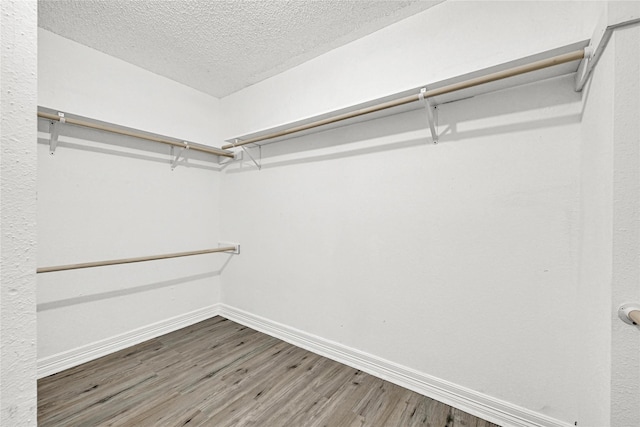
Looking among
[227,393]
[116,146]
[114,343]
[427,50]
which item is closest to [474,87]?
[427,50]

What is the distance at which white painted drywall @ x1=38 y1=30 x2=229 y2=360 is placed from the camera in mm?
1772

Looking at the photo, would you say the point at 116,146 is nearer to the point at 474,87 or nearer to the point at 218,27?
the point at 218,27

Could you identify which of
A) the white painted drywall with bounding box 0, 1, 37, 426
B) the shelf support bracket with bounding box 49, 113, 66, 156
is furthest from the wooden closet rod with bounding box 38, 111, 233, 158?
the white painted drywall with bounding box 0, 1, 37, 426

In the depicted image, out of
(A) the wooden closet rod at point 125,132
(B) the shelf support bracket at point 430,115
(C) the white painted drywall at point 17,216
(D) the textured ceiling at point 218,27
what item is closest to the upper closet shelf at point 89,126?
(A) the wooden closet rod at point 125,132

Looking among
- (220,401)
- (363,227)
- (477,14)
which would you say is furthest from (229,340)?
(477,14)

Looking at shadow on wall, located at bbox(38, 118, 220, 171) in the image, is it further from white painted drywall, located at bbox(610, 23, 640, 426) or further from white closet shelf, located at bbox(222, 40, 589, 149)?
white painted drywall, located at bbox(610, 23, 640, 426)

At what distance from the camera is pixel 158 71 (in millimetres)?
2268

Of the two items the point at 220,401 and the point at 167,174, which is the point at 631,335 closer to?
the point at 220,401

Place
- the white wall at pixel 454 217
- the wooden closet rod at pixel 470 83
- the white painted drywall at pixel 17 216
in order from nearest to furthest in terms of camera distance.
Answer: the white painted drywall at pixel 17 216
the wooden closet rod at pixel 470 83
the white wall at pixel 454 217

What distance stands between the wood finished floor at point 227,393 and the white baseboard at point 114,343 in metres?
→ 0.05

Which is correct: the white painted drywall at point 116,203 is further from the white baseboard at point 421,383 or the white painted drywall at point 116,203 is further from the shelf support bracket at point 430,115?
the shelf support bracket at point 430,115

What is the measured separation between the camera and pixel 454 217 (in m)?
1.50

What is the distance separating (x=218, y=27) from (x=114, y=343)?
2.33 meters

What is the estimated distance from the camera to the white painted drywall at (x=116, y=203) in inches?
69.8
